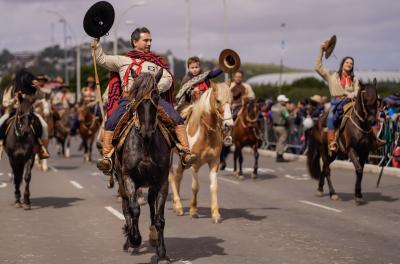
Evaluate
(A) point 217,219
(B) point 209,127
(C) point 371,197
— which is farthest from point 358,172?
(A) point 217,219

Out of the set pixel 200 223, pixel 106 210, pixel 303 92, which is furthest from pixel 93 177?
pixel 303 92

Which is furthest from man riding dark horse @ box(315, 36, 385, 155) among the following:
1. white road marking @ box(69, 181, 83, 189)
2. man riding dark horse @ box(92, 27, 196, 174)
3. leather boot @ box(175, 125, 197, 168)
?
leather boot @ box(175, 125, 197, 168)

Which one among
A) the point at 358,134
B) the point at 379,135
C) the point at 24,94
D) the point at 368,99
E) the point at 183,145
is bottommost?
the point at 379,135

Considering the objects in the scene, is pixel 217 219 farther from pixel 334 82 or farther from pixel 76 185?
pixel 76 185

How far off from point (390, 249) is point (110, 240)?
366 cm

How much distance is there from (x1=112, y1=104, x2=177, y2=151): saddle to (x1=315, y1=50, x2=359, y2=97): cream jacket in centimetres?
797

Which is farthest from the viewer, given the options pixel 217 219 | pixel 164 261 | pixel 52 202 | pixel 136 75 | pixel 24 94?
pixel 24 94

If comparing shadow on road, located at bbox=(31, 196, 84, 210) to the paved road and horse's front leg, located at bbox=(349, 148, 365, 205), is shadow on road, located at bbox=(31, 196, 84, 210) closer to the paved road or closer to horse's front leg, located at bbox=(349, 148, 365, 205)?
the paved road

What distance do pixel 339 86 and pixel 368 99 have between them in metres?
1.06

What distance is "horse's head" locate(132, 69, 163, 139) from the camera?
10.5 metres

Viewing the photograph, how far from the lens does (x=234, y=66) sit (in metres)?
15.9

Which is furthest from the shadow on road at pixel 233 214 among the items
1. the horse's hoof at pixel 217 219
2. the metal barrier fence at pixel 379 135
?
the metal barrier fence at pixel 379 135

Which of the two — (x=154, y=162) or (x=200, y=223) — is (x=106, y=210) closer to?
(x=200, y=223)

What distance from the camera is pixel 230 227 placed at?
14.2m
